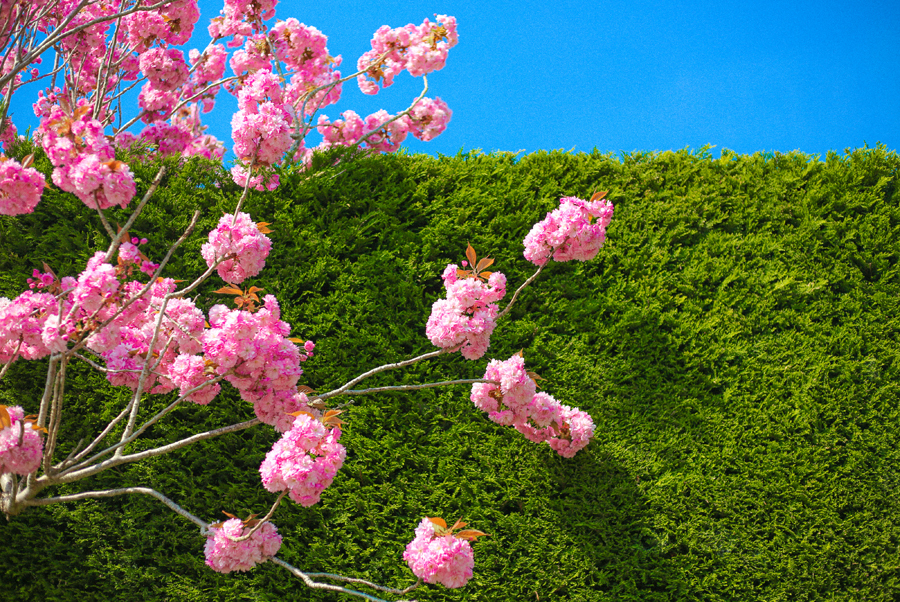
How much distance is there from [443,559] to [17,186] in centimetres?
252

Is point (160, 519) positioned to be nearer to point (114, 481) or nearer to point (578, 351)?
point (114, 481)

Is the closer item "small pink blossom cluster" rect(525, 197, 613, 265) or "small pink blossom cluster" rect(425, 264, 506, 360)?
"small pink blossom cluster" rect(425, 264, 506, 360)

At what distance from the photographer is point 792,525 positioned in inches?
163

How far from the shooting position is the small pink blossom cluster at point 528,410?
3342mm

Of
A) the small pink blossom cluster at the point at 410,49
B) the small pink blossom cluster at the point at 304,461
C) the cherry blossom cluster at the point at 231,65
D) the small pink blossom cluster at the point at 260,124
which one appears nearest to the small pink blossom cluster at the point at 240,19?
the cherry blossom cluster at the point at 231,65

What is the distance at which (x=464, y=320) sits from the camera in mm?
3107

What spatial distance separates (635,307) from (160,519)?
358 centimetres

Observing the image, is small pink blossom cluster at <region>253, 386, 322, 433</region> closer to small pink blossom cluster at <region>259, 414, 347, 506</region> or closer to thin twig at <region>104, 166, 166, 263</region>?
small pink blossom cluster at <region>259, 414, 347, 506</region>

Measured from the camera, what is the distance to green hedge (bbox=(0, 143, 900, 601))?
13.1 feet

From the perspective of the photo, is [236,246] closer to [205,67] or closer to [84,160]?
[84,160]

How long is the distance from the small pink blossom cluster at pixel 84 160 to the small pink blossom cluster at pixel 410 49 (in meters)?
3.28

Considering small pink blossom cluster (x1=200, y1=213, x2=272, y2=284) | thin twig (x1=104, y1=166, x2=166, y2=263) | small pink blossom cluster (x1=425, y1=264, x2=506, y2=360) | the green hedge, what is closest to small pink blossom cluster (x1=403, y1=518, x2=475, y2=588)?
small pink blossom cluster (x1=425, y1=264, x2=506, y2=360)

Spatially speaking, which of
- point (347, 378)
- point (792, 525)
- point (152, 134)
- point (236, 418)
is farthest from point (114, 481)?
point (792, 525)

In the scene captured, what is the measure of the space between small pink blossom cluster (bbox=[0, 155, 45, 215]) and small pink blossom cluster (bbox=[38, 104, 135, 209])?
183 millimetres
